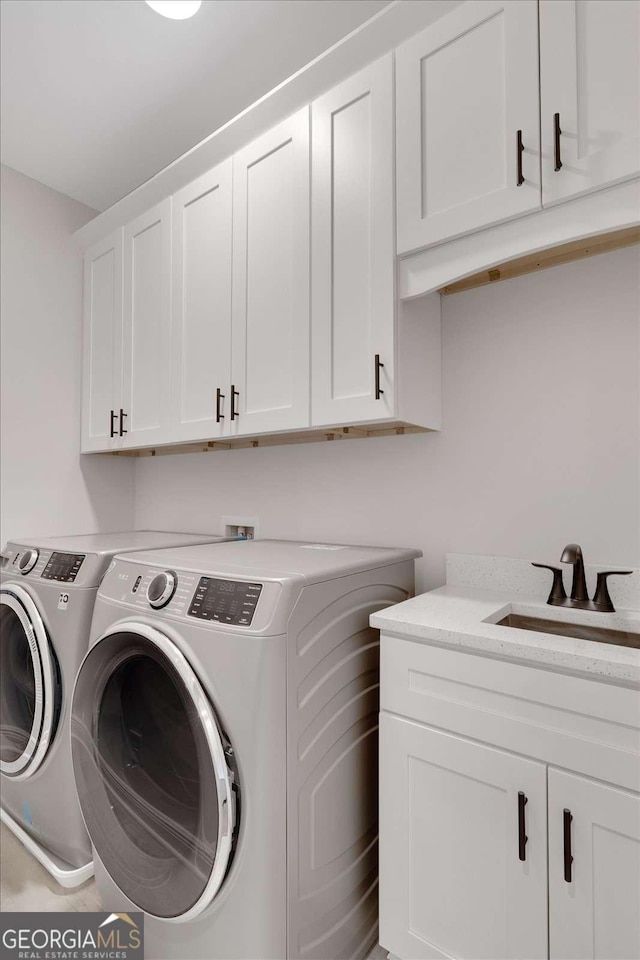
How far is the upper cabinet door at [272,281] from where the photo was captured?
1.62 meters

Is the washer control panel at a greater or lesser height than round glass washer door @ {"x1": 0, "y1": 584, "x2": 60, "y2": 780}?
greater

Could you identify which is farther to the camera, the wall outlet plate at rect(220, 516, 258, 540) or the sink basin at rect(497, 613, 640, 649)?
the wall outlet plate at rect(220, 516, 258, 540)

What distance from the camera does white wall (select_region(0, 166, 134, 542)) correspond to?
228 centimetres

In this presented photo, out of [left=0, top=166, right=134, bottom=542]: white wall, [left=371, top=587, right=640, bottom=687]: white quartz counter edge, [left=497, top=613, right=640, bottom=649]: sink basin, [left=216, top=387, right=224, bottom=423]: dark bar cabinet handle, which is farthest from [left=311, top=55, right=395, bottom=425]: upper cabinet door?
[left=0, top=166, right=134, bottom=542]: white wall

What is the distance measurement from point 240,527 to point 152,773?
1127 mm

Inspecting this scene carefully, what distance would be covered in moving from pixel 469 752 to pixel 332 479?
3.57 ft

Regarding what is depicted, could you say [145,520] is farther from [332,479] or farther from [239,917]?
[239,917]

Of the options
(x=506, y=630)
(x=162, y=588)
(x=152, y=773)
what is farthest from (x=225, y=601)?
(x=506, y=630)

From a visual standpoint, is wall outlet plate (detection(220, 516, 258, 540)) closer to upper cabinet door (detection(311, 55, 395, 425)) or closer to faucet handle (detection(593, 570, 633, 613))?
upper cabinet door (detection(311, 55, 395, 425))

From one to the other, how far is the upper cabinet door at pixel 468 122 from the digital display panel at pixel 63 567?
144 cm

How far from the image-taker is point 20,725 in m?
1.80

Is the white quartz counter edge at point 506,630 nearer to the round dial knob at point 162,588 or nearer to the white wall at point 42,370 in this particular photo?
the round dial knob at point 162,588

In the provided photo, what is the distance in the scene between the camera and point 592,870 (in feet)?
3.06

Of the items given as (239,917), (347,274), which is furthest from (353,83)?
(239,917)
